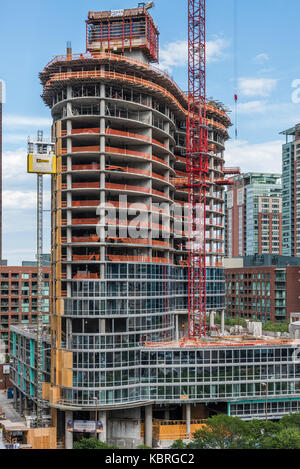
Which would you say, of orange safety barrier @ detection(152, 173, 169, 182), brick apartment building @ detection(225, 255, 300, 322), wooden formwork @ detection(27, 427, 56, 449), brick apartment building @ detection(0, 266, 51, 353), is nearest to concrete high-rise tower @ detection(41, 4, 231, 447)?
orange safety barrier @ detection(152, 173, 169, 182)

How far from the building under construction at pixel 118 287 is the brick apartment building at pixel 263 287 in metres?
84.7

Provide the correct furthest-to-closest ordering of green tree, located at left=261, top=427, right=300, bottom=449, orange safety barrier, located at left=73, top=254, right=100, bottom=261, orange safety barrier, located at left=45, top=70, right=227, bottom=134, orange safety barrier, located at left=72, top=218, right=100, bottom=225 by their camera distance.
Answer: orange safety barrier, located at left=45, top=70, right=227, bottom=134, orange safety barrier, located at left=72, top=218, right=100, bottom=225, orange safety barrier, located at left=73, top=254, right=100, bottom=261, green tree, located at left=261, top=427, right=300, bottom=449

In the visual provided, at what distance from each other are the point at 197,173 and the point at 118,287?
3177 centimetres

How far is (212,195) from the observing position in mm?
109938

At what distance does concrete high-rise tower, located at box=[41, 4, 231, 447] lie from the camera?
74062 millimetres

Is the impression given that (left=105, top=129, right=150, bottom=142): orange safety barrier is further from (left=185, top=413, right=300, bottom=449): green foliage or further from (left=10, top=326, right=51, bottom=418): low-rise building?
(left=185, top=413, right=300, bottom=449): green foliage

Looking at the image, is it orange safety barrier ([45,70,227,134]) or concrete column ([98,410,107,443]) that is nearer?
concrete column ([98,410,107,443])

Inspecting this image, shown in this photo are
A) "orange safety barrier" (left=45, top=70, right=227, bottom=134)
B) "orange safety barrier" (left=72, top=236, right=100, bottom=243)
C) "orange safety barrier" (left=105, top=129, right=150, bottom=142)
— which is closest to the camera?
"orange safety barrier" (left=72, top=236, right=100, bottom=243)

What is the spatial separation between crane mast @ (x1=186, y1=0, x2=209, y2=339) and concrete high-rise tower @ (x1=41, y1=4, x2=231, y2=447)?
8.51 metres

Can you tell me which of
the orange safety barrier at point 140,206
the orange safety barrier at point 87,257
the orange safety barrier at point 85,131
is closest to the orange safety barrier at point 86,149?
the orange safety barrier at point 85,131

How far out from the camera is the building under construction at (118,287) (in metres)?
74.4

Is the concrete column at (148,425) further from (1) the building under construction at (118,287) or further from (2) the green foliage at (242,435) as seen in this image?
(2) the green foliage at (242,435)

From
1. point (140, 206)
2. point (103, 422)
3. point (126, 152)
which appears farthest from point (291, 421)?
point (126, 152)
